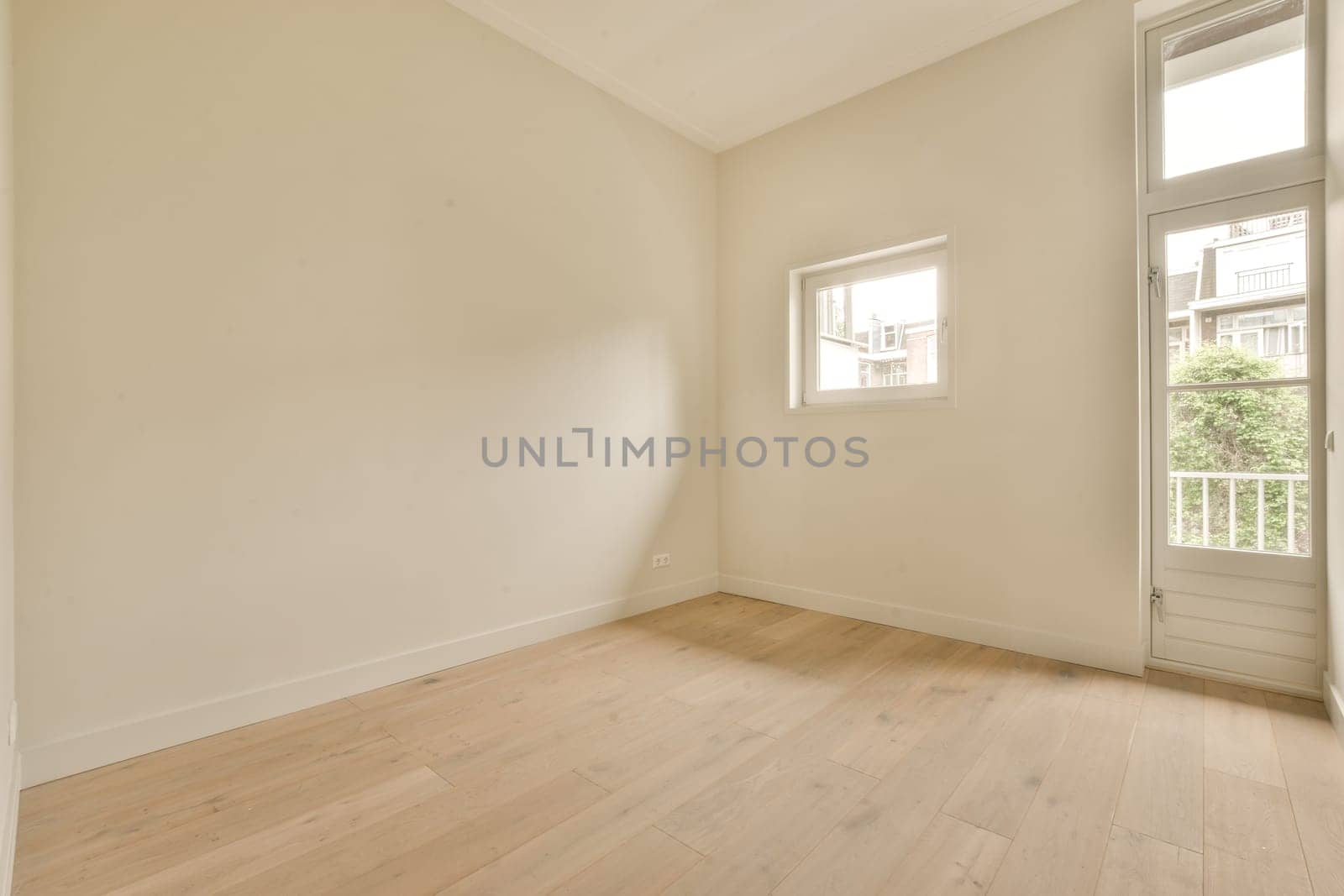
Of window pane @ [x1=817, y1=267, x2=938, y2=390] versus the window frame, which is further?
window pane @ [x1=817, y1=267, x2=938, y2=390]

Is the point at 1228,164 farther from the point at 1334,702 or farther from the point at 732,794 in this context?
the point at 732,794

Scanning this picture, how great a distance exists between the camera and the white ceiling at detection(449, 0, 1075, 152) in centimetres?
281

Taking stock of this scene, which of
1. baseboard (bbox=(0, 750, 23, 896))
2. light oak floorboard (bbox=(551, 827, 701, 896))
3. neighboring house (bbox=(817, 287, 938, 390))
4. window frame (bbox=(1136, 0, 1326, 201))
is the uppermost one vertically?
window frame (bbox=(1136, 0, 1326, 201))

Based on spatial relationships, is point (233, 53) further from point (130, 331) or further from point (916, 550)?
point (916, 550)

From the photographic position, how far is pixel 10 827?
4.94 ft

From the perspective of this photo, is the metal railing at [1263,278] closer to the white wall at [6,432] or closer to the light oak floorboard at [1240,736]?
the light oak floorboard at [1240,736]

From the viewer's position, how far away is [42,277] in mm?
1831

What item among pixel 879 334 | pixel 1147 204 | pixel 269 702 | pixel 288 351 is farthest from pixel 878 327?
pixel 269 702

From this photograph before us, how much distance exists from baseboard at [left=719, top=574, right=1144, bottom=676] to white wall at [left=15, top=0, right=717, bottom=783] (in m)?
1.03

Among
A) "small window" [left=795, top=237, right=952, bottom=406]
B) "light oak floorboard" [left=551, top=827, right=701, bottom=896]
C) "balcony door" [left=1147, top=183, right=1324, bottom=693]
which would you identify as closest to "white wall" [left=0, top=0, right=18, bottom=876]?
"light oak floorboard" [left=551, top=827, right=701, bottom=896]

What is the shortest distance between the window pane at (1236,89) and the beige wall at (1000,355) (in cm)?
26

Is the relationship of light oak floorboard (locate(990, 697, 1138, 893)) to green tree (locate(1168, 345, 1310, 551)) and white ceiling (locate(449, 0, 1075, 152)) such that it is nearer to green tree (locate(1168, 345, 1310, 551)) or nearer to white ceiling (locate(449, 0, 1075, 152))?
green tree (locate(1168, 345, 1310, 551))

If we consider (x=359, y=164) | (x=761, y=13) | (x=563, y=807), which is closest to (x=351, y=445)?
(x=359, y=164)

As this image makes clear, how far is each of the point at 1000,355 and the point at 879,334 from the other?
0.70 metres
